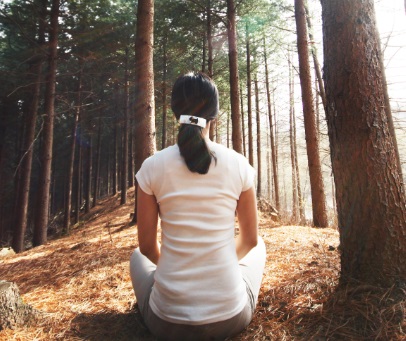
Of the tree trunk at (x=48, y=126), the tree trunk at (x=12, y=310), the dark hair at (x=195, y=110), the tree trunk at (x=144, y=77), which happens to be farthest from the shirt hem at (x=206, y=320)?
the tree trunk at (x=48, y=126)

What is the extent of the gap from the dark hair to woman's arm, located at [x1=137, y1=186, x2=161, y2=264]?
34cm

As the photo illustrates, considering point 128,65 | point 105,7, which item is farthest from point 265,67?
point 105,7

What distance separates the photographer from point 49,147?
9.88m

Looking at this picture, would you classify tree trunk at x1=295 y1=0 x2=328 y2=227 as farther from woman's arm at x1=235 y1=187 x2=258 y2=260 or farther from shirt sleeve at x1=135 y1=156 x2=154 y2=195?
shirt sleeve at x1=135 y1=156 x2=154 y2=195

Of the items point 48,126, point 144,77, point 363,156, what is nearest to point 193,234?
point 363,156

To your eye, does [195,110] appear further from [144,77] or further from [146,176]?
[144,77]

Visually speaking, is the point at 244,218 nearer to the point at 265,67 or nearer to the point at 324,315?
the point at 324,315

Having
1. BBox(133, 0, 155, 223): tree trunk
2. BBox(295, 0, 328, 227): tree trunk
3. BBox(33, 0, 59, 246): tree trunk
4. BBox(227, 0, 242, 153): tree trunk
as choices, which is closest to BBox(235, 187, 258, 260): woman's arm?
BBox(133, 0, 155, 223): tree trunk

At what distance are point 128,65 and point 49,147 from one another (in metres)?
8.95

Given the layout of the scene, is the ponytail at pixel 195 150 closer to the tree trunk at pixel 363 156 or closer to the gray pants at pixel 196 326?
the gray pants at pixel 196 326

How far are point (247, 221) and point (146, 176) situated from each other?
722 mm

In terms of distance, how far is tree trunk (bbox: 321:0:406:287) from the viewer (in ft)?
6.95

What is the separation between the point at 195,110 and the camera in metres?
1.69

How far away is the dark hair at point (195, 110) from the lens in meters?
1.59
